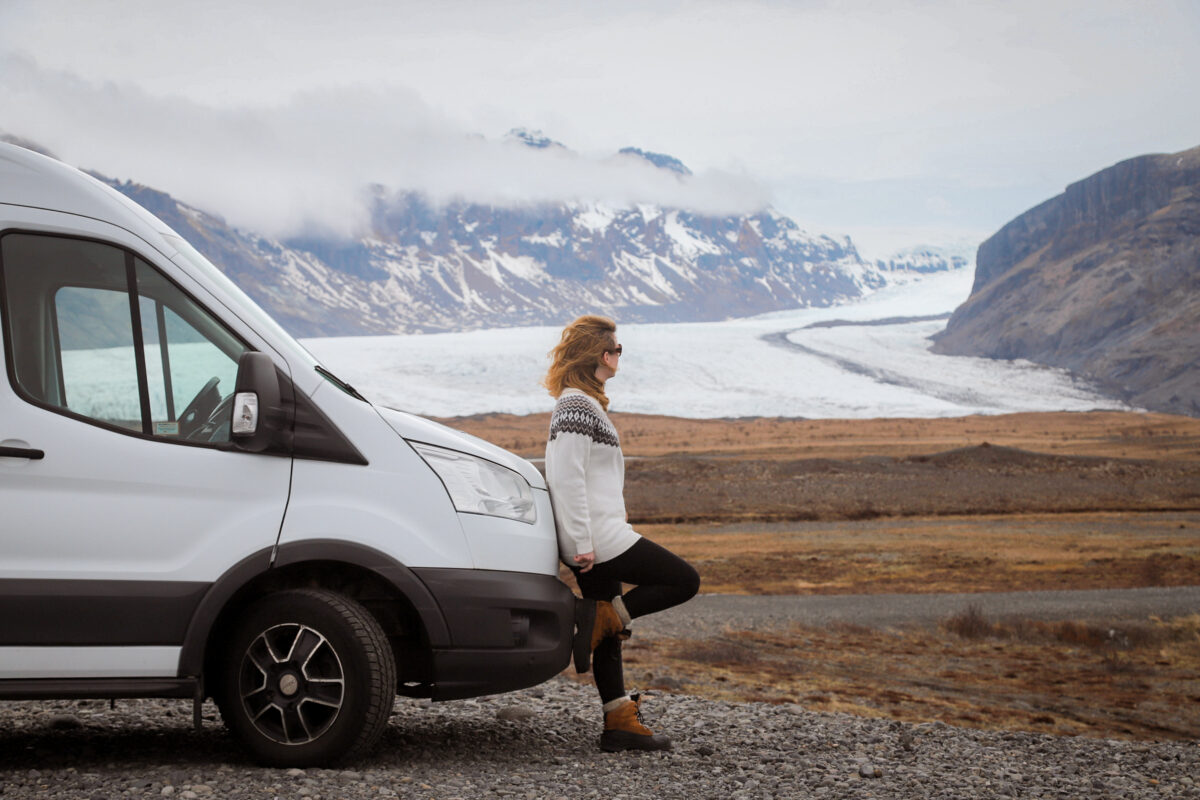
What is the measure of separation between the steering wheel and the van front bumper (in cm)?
117

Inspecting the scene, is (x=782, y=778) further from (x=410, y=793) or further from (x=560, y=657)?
(x=410, y=793)

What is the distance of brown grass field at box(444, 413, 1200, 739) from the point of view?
998 centimetres

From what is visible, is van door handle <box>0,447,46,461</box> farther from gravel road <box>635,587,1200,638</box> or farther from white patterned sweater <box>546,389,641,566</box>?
gravel road <box>635,587,1200,638</box>

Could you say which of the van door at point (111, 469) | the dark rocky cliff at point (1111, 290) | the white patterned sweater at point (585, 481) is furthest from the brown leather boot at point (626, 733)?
the dark rocky cliff at point (1111, 290)

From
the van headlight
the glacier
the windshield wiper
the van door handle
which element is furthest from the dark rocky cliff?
the van door handle

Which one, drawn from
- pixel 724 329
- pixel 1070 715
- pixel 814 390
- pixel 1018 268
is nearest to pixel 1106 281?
pixel 1018 268

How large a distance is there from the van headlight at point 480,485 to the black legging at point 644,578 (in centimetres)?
50

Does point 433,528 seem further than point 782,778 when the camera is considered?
No

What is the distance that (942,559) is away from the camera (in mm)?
21656

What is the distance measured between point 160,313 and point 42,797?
6.66 ft

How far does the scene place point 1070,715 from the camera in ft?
30.7

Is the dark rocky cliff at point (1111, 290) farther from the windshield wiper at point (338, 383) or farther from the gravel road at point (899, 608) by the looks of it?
the windshield wiper at point (338, 383)

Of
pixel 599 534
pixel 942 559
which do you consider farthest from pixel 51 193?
pixel 942 559

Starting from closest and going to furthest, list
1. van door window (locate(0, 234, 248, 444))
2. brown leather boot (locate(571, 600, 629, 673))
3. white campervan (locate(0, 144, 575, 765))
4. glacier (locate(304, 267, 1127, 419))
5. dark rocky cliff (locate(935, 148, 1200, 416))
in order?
1. white campervan (locate(0, 144, 575, 765))
2. van door window (locate(0, 234, 248, 444))
3. brown leather boot (locate(571, 600, 629, 673))
4. glacier (locate(304, 267, 1127, 419))
5. dark rocky cliff (locate(935, 148, 1200, 416))
